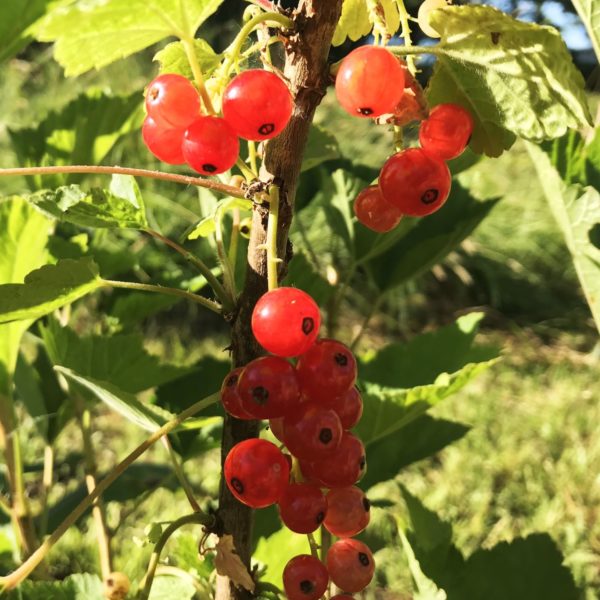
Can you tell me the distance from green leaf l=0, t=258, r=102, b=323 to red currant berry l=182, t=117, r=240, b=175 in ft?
0.44

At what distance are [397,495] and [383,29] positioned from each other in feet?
5.43

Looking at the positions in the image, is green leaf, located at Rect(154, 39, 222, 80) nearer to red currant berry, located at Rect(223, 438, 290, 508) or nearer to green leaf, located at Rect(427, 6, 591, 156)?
green leaf, located at Rect(427, 6, 591, 156)

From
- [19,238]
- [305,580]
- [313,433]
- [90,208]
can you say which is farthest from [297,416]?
[19,238]

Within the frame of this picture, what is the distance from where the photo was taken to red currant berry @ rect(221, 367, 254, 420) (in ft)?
1.72

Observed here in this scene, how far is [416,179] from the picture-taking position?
0.54 metres

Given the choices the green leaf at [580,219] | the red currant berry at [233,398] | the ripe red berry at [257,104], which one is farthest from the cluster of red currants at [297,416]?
the green leaf at [580,219]

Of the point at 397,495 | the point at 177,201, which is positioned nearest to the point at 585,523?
the point at 397,495

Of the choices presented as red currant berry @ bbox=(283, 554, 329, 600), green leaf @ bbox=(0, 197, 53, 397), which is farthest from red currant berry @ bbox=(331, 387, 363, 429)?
green leaf @ bbox=(0, 197, 53, 397)

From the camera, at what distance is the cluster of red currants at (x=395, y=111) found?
1.63ft

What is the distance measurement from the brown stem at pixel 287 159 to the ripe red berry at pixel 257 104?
48 millimetres

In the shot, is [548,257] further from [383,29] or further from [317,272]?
[383,29]

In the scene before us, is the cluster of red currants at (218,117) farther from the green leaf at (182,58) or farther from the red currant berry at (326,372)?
the red currant berry at (326,372)

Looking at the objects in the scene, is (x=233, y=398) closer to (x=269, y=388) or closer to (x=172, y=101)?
(x=269, y=388)

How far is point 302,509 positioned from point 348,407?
0.07 m
